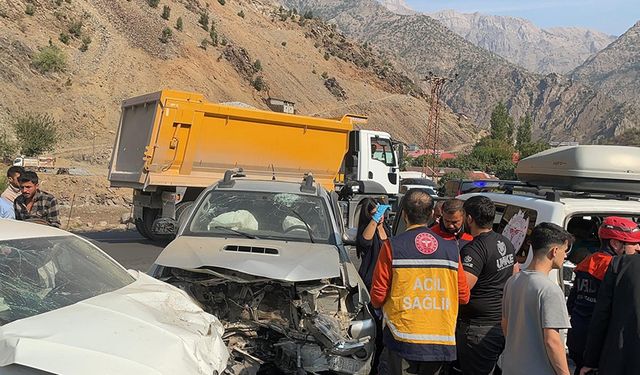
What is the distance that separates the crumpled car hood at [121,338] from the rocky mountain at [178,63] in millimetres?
35832

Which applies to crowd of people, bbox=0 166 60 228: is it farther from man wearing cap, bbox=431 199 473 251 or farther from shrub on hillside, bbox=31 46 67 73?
shrub on hillside, bbox=31 46 67 73

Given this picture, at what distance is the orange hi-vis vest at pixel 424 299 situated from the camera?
3596 millimetres

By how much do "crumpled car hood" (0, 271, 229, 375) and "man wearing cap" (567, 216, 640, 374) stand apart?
215cm

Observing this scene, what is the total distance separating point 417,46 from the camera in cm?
17525

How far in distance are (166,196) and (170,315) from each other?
841 cm

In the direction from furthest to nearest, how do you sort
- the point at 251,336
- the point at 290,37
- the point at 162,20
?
the point at 290,37 → the point at 162,20 → the point at 251,336

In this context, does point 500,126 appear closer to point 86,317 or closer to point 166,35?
point 166,35

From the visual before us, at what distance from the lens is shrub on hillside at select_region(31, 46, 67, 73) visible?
131 ft

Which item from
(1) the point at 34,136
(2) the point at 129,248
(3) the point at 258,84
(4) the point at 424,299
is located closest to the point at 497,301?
(4) the point at 424,299

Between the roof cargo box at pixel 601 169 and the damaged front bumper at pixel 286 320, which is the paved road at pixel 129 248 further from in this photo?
the roof cargo box at pixel 601 169

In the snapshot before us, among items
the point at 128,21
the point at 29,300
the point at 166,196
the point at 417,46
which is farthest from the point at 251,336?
the point at 417,46

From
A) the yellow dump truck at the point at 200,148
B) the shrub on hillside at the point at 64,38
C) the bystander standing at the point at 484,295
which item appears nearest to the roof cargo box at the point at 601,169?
the bystander standing at the point at 484,295

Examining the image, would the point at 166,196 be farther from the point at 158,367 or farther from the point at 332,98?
the point at 332,98

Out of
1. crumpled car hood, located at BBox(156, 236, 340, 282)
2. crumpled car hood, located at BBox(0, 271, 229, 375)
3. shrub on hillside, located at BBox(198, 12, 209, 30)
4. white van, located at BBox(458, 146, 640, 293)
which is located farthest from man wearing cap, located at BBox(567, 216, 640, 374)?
shrub on hillside, located at BBox(198, 12, 209, 30)
